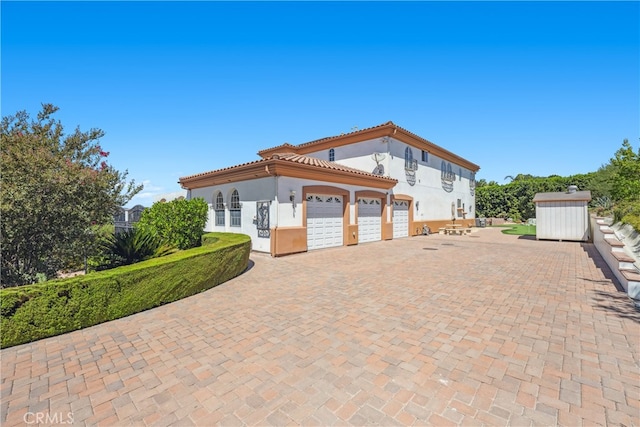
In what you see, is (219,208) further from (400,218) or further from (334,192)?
(400,218)

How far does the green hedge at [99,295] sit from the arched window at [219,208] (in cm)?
885

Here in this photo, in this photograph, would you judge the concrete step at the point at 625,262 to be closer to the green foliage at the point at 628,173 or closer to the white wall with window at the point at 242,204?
the white wall with window at the point at 242,204

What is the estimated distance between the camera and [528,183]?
35.8 meters

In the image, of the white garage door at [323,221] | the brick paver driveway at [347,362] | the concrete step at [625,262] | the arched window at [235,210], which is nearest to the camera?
the brick paver driveway at [347,362]

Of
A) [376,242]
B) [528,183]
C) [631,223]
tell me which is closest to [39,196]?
[376,242]

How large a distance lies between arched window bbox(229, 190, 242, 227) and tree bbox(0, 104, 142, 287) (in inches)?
290

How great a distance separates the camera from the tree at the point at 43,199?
17.8 ft

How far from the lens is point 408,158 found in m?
20.8

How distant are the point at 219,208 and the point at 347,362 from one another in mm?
13907

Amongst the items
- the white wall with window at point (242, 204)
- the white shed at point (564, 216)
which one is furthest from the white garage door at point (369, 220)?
the white shed at point (564, 216)

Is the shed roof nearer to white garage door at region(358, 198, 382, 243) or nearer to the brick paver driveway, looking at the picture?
white garage door at region(358, 198, 382, 243)

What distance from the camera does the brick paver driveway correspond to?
2893 mm

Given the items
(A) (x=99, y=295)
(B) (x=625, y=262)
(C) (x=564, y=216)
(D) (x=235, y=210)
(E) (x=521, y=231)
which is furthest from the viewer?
(E) (x=521, y=231)

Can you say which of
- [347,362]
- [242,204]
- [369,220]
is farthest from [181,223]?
[369,220]
